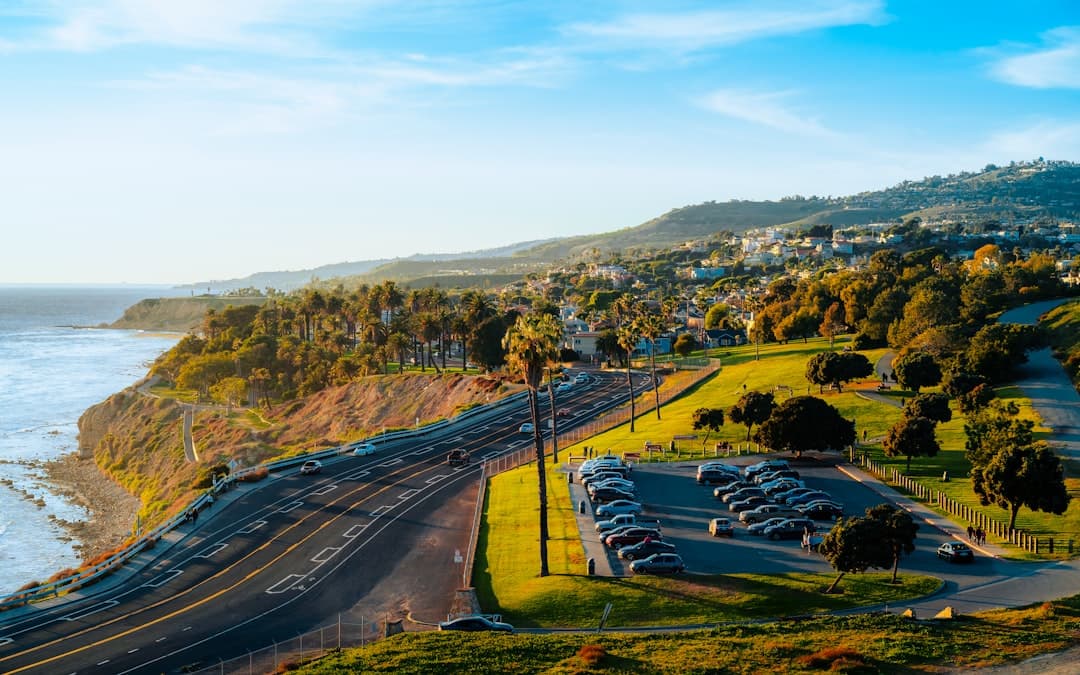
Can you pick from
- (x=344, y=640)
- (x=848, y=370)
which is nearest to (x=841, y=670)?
(x=344, y=640)

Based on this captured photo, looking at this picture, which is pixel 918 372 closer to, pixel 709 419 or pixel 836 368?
pixel 836 368

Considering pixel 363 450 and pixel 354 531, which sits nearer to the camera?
pixel 354 531

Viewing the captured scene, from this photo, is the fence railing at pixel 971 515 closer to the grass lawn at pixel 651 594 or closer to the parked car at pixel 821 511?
the parked car at pixel 821 511

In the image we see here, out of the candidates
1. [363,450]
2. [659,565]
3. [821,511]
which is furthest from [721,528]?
[363,450]

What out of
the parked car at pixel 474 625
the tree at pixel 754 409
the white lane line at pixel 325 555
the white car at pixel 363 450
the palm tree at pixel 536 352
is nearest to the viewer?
the parked car at pixel 474 625

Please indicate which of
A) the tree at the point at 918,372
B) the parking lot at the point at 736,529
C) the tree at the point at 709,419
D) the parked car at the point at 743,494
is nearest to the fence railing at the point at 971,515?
the parking lot at the point at 736,529

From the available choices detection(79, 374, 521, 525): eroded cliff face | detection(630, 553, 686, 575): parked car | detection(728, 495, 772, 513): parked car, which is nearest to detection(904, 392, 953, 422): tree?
detection(728, 495, 772, 513): parked car
